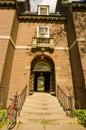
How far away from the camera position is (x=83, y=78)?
1088 cm

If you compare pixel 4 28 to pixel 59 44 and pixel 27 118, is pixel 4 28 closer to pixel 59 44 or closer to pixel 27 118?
pixel 59 44

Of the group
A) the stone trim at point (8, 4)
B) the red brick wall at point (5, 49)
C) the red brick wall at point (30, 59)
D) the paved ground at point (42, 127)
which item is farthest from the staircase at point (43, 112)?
the stone trim at point (8, 4)

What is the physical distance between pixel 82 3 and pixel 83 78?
7.47 metres

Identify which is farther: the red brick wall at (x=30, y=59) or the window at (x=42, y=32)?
the window at (x=42, y=32)

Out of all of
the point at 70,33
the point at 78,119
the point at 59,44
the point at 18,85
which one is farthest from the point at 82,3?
the point at 78,119

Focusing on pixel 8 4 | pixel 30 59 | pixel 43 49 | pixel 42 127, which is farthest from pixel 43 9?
pixel 42 127

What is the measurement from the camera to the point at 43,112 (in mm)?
8672

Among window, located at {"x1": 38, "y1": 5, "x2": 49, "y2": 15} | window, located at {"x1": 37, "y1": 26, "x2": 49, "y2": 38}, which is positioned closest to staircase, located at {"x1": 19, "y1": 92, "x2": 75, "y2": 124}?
window, located at {"x1": 37, "y1": 26, "x2": 49, "y2": 38}

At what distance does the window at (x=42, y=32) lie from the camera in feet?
47.9

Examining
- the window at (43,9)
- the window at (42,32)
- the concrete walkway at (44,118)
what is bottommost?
the concrete walkway at (44,118)

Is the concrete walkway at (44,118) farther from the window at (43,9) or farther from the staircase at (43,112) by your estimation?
the window at (43,9)

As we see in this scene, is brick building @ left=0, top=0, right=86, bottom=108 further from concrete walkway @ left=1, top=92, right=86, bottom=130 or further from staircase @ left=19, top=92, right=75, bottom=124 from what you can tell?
concrete walkway @ left=1, top=92, right=86, bottom=130

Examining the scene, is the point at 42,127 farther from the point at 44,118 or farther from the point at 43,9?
the point at 43,9

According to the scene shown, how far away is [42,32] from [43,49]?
85.6 inches
